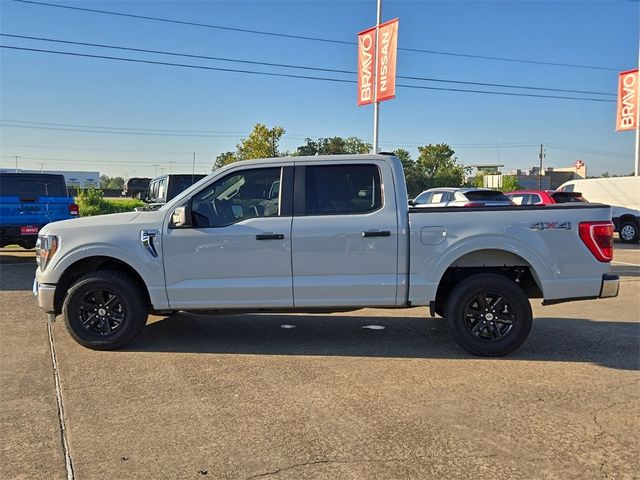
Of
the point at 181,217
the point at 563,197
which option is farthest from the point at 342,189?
the point at 563,197

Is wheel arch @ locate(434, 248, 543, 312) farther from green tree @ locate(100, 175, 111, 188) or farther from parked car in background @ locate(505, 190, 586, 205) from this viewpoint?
green tree @ locate(100, 175, 111, 188)

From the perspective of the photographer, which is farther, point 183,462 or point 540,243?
point 540,243

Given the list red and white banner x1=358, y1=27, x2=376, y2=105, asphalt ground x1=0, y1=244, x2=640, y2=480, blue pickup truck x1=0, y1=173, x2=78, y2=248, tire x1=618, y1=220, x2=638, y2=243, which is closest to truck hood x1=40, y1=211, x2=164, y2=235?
asphalt ground x1=0, y1=244, x2=640, y2=480

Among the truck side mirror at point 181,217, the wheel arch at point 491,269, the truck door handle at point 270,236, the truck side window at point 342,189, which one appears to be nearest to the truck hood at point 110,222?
the truck side mirror at point 181,217

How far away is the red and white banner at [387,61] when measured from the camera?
1562cm

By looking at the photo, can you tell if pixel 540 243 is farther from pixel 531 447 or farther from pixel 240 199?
pixel 240 199

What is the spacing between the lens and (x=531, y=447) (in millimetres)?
3463

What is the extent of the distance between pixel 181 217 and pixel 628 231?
17311 millimetres

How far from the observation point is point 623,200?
60.3 feet

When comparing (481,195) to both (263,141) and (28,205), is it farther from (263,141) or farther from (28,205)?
(263,141)

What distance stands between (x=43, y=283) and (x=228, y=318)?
234 cm

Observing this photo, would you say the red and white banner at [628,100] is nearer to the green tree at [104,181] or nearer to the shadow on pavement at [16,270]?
the shadow on pavement at [16,270]

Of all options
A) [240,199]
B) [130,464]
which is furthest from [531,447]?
[240,199]

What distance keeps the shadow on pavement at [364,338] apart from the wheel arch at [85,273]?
2.34 feet
